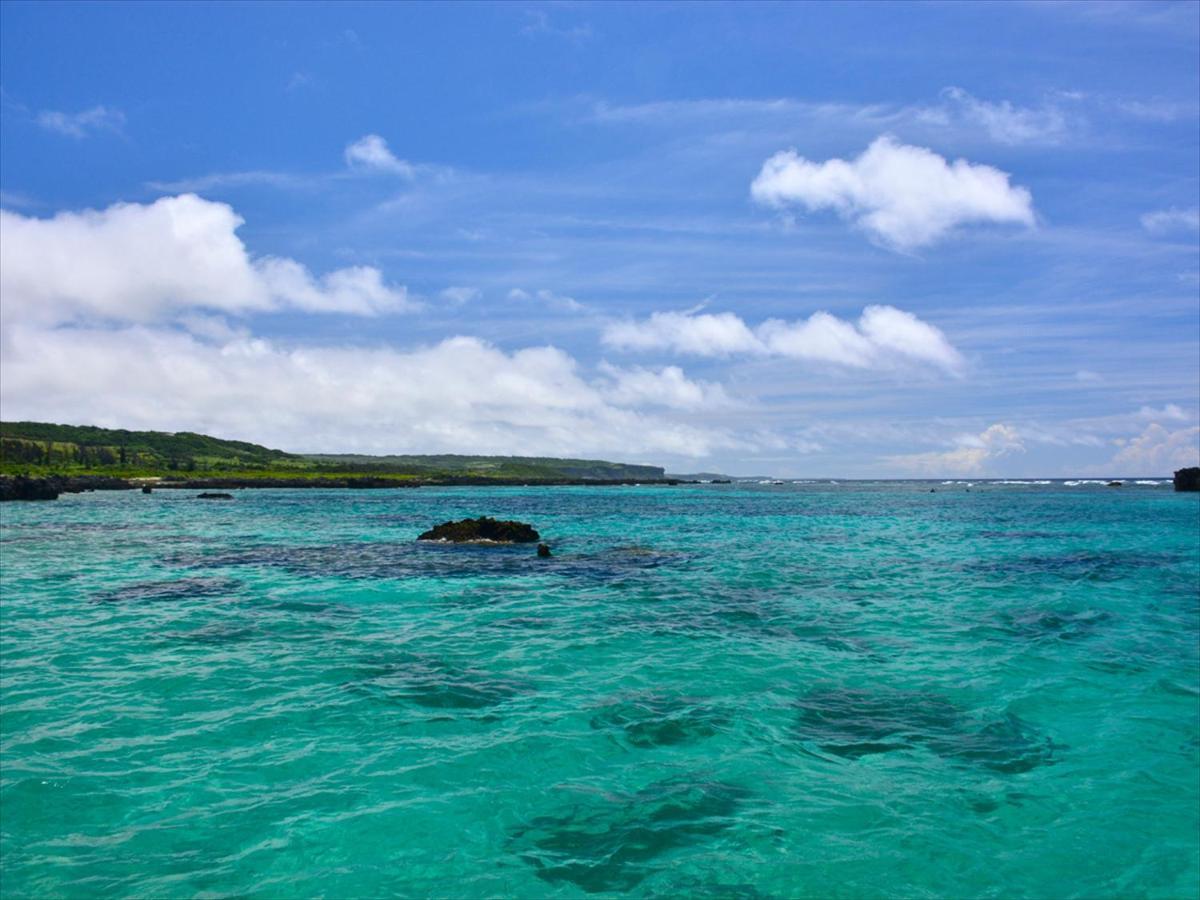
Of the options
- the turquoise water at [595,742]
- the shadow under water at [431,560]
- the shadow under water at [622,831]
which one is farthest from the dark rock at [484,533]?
the shadow under water at [622,831]

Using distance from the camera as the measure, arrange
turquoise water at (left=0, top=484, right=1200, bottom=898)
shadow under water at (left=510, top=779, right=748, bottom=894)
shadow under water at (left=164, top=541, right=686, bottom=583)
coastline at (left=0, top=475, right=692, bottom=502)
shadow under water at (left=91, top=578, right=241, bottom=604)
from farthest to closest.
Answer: coastline at (left=0, top=475, right=692, bottom=502)
shadow under water at (left=164, top=541, right=686, bottom=583)
shadow under water at (left=91, top=578, right=241, bottom=604)
turquoise water at (left=0, top=484, right=1200, bottom=898)
shadow under water at (left=510, top=779, right=748, bottom=894)

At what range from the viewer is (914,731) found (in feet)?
41.5

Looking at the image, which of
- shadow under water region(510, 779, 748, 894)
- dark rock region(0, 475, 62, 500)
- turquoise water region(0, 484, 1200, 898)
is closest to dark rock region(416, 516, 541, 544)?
turquoise water region(0, 484, 1200, 898)

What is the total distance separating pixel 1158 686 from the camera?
1592cm

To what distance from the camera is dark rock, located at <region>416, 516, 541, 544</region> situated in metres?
45.7

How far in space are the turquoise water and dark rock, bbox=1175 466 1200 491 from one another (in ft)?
499

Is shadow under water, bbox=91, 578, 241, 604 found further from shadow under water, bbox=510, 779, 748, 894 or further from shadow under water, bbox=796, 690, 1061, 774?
shadow under water, bbox=796, 690, 1061, 774

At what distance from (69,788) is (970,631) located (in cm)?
2152

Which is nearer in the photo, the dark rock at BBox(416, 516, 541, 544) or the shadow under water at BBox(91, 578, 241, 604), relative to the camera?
the shadow under water at BBox(91, 578, 241, 604)

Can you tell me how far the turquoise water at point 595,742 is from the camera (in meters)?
8.45

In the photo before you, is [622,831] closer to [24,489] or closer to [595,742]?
[595,742]

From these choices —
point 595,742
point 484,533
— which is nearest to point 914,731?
point 595,742

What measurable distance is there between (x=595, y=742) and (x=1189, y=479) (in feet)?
588

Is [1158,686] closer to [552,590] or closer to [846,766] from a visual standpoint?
[846,766]
